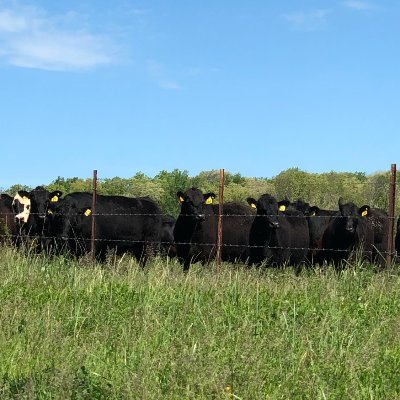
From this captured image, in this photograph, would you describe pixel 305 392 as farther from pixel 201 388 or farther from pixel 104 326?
pixel 104 326

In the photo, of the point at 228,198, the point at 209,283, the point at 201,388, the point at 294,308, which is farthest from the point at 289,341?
the point at 228,198

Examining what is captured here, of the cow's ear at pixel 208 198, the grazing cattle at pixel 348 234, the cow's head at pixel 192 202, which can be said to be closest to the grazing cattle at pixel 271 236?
the cow's ear at pixel 208 198

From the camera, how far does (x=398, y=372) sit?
273 inches

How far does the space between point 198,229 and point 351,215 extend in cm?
355

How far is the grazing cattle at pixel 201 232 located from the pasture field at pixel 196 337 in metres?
5.23

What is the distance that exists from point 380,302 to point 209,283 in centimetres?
257

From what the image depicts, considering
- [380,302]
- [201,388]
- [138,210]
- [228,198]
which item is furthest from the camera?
[228,198]

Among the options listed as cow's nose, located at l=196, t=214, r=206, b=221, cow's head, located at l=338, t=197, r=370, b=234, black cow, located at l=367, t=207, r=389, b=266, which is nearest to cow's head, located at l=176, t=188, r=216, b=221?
cow's nose, located at l=196, t=214, r=206, b=221

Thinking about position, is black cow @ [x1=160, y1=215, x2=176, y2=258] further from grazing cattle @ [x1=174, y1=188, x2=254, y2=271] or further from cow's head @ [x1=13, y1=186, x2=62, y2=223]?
grazing cattle @ [x1=174, y1=188, x2=254, y2=271]

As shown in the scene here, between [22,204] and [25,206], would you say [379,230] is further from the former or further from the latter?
[22,204]

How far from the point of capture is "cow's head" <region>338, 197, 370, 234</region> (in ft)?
58.0

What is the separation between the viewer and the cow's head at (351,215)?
17688 millimetres

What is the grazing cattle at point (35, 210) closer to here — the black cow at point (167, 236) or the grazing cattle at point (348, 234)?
the black cow at point (167, 236)

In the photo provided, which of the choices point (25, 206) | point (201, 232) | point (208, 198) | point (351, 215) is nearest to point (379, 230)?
point (351, 215)
